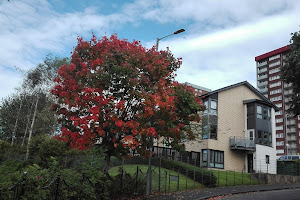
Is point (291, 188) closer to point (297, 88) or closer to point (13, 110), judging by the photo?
point (297, 88)

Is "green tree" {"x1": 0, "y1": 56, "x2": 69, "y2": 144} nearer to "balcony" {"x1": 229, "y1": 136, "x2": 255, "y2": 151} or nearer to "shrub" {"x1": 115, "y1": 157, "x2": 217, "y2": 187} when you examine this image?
"shrub" {"x1": 115, "y1": 157, "x2": 217, "y2": 187}

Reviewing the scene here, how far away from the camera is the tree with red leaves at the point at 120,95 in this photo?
12602 millimetres

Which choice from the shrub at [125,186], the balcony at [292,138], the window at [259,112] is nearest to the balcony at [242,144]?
the window at [259,112]

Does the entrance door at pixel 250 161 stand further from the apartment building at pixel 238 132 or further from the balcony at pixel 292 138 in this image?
the balcony at pixel 292 138

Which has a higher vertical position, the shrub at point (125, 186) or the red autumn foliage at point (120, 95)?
the red autumn foliage at point (120, 95)

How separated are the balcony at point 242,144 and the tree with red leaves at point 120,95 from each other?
20775 millimetres

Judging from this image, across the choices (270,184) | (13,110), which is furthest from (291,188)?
(13,110)

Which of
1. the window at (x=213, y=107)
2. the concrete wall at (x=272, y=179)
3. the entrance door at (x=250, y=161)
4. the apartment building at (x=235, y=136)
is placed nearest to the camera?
the concrete wall at (x=272, y=179)

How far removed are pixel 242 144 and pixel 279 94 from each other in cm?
6701

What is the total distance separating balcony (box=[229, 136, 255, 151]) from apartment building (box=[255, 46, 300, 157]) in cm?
5299

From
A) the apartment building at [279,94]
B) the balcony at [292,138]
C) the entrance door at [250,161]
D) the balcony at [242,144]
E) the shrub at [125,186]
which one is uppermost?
the apartment building at [279,94]

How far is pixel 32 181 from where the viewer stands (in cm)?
800

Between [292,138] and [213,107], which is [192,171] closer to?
[213,107]

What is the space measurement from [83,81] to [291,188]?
18.3 meters
